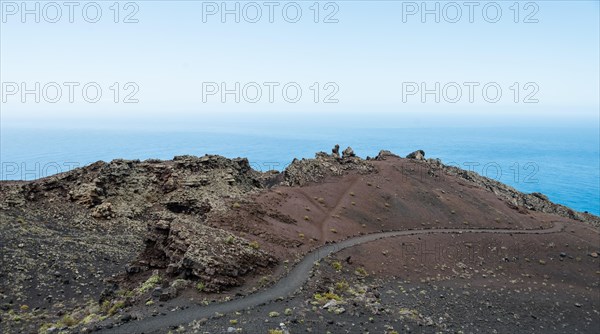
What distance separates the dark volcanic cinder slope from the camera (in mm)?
26391

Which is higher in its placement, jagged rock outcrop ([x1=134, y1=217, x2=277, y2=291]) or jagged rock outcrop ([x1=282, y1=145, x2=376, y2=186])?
jagged rock outcrop ([x1=282, y1=145, x2=376, y2=186])

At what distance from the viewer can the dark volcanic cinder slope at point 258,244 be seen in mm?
26391

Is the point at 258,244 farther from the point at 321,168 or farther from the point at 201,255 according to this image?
the point at 321,168

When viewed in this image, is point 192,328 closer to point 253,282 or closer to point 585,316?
point 253,282

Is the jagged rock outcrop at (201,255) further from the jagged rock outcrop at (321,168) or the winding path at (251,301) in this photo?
the jagged rock outcrop at (321,168)

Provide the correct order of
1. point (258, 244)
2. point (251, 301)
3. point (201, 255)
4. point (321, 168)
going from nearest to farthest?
point (251, 301) → point (201, 255) → point (258, 244) → point (321, 168)

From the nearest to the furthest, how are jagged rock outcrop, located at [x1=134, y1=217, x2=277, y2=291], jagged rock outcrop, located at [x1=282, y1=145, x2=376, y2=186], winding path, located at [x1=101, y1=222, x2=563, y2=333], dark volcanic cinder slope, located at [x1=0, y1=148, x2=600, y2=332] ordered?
winding path, located at [x1=101, y1=222, x2=563, y2=333] < dark volcanic cinder slope, located at [x1=0, y1=148, x2=600, y2=332] < jagged rock outcrop, located at [x1=134, y1=217, x2=277, y2=291] < jagged rock outcrop, located at [x1=282, y1=145, x2=376, y2=186]

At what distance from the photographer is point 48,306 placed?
1102 inches

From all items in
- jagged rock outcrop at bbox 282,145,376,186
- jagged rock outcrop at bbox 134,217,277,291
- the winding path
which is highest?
jagged rock outcrop at bbox 282,145,376,186

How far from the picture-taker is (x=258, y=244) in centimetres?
3262

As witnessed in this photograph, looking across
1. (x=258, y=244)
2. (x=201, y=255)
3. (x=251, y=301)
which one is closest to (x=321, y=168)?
(x=258, y=244)

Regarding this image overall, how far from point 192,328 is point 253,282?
275 inches

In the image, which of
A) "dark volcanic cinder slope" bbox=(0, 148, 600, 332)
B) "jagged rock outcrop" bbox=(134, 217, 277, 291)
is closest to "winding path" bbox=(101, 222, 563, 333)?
"dark volcanic cinder slope" bbox=(0, 148, 600, 332)

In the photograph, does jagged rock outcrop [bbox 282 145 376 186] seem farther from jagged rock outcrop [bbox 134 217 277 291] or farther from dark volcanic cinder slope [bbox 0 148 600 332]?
jagged rock outcrop [bbox 134 217 277 291]
